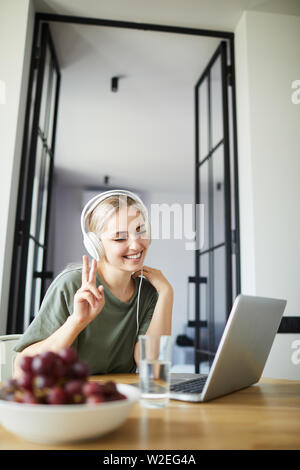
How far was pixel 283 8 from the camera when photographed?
2.54 metres

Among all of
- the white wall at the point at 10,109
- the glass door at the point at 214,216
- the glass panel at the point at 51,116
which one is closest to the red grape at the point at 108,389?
the white wall at the point at 10,109

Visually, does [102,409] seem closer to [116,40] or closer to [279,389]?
[279,389]

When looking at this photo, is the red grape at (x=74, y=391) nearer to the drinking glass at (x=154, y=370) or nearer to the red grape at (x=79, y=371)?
the red grape at (x=79, y=371)

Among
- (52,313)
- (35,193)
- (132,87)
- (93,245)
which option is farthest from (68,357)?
(132,87)

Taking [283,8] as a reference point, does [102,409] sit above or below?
below

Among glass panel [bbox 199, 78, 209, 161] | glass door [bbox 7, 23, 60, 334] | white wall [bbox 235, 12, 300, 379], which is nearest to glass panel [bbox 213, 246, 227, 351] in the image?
white wall [bbox 235, 12, 300, 379]

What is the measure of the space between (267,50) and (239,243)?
121 cm

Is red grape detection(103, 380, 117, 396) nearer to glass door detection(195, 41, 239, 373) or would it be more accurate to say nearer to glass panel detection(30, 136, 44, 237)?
glass door detection(195, 41, 239, 373)

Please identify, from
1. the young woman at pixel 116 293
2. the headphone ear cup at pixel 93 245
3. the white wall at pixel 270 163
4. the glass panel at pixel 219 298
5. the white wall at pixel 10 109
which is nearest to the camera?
the young woman at pixel 116 293

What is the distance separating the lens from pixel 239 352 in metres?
0.90

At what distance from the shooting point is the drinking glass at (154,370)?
74 cm

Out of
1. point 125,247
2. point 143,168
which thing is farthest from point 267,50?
point 143,168

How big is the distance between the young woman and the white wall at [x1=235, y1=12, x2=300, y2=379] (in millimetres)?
991

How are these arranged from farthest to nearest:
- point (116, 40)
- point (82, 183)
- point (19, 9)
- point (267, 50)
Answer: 1. point (82, 183)
2. point (116, 40)
3. point (267, 50)
4. point (19, 9)
